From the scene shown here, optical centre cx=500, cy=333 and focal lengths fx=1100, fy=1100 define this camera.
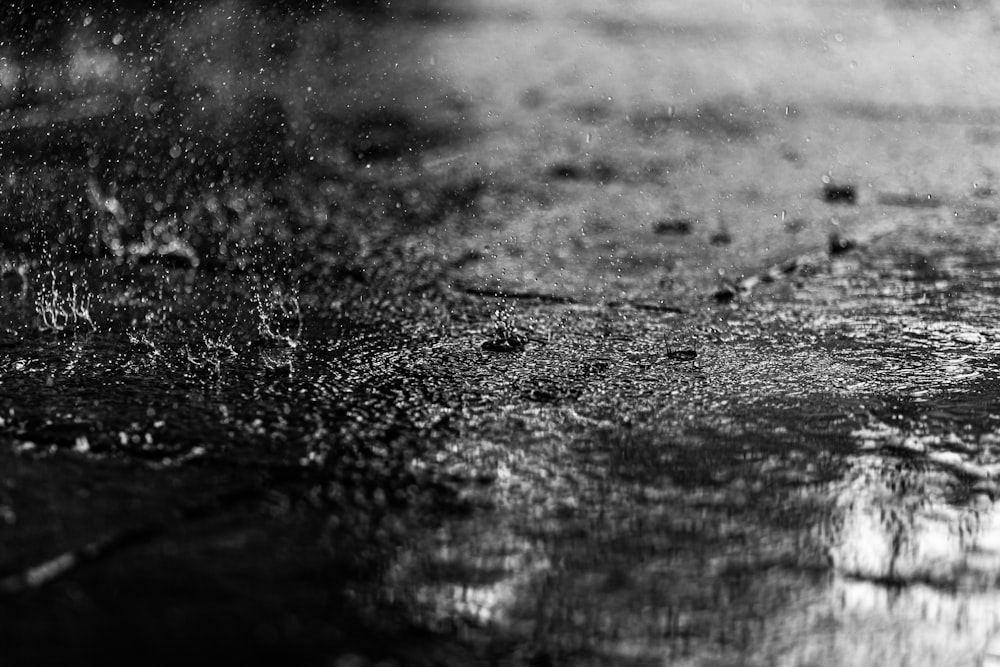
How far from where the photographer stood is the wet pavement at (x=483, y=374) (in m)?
1.45

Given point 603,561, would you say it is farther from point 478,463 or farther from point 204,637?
point 204,637

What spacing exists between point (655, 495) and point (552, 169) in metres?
3.38

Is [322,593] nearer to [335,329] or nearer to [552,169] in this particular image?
A: [335,329]

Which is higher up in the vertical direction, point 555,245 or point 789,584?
point 555,245

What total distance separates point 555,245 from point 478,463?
2.04 metres

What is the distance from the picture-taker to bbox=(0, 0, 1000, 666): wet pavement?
1454mm

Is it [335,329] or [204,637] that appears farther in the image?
[335,329]

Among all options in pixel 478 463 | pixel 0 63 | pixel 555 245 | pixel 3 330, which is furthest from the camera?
pixel 0 63

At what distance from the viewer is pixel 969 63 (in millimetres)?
7406

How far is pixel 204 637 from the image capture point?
133cm

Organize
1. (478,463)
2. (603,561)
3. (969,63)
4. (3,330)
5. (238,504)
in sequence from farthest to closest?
1. (969,63)
2. (3,330)
3. (478,463)
4. (238,504)
5. (603,561)

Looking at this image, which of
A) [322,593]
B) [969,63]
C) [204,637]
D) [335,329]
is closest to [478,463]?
[322,593]

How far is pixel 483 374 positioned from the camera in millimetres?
2486

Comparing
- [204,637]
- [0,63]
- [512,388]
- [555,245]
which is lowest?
[204,637]
